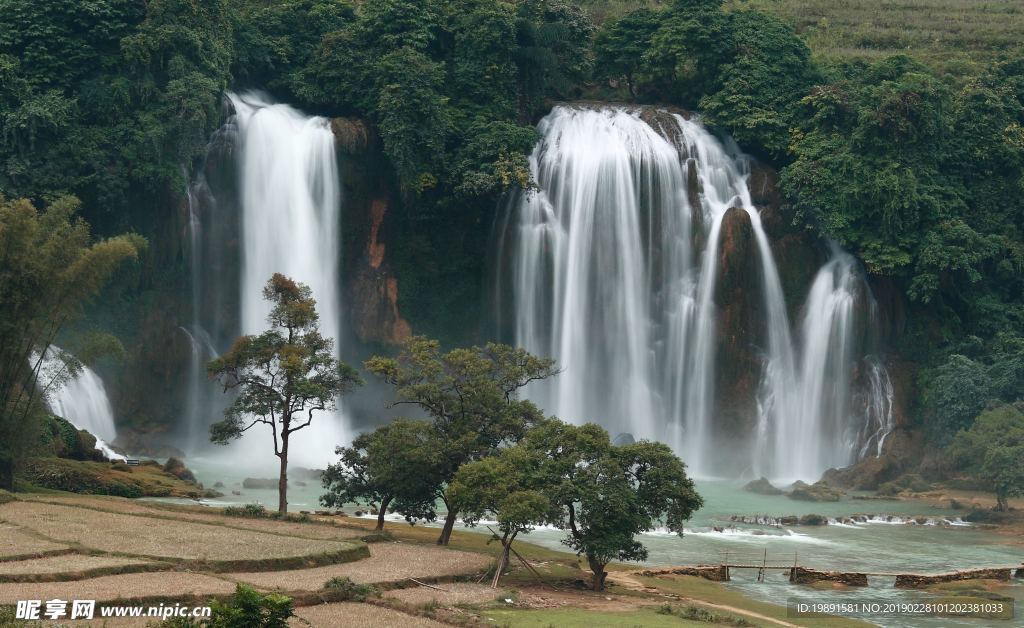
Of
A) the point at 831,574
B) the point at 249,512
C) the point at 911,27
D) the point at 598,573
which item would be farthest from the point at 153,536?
the point at 911,27

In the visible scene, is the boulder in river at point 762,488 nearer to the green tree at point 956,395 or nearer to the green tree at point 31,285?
the green tree at point 956,395

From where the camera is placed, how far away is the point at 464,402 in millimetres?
34500

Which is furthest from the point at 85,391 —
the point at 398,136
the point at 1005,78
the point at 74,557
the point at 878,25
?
the point at 878,25

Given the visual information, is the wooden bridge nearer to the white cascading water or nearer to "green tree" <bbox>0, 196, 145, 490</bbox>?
"green tree" <bbox>0, 196, 145, 490</bbox>

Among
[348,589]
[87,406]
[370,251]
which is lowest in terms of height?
[348,589]

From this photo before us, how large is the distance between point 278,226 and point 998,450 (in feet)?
93.0

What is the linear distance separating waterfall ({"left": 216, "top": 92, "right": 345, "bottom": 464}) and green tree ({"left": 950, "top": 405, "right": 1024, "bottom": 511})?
947 inches

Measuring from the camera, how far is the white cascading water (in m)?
52.8

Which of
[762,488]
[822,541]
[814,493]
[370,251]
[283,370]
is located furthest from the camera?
[370,251]

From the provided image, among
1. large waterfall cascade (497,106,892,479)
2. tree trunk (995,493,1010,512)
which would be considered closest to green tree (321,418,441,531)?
large waterfall cascade (497,106,892,479)

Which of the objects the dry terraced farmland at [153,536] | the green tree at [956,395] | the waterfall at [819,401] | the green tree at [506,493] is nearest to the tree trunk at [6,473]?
the dry terraced farmland at [153,536]

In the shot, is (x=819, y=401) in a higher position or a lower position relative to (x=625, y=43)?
lower

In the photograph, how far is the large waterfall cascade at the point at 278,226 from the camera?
52.0 m

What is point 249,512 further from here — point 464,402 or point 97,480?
point 464,402
